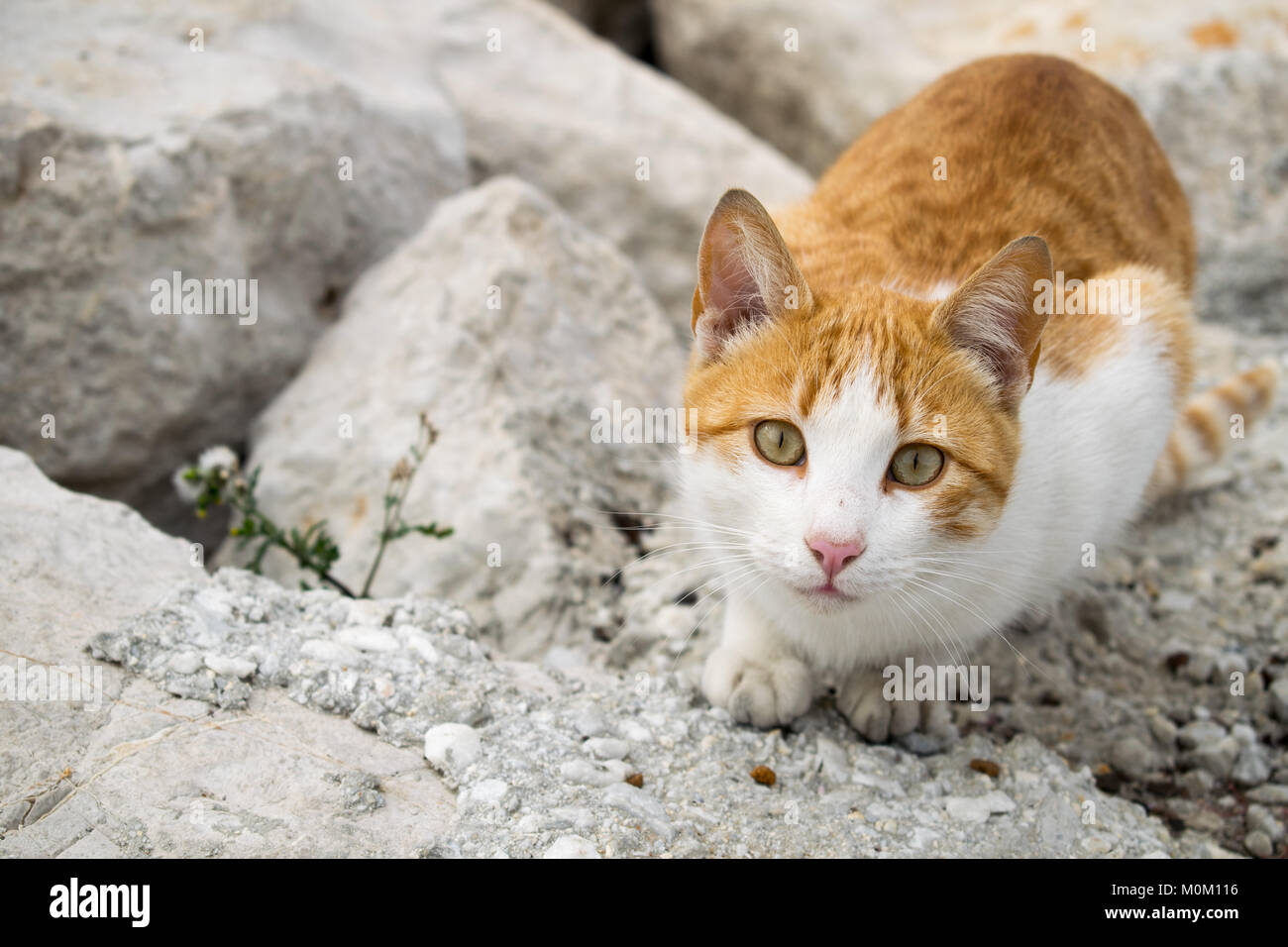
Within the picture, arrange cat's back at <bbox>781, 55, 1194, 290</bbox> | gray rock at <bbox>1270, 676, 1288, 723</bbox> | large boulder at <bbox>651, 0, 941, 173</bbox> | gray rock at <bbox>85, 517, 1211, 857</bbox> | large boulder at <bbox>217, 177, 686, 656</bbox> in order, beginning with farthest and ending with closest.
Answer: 1. large boulder at <bbox>651, 0, 941, 173</bbox>
2. large boulder at <bbox>217, 177, 686, 656</bbox>
3. gray rock at <bbox>1270, 676, 1288, 723</bbox>
4. cat's back at <bbox>781, 55, 1194, 290</bbox>
5. gray rock at <bbox>85, 517, 1211, 857</bbox>

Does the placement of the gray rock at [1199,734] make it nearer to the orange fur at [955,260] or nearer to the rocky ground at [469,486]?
the rocky ground at [469,486]

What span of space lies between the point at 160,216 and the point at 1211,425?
414cm

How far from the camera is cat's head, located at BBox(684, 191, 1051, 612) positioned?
226 cm

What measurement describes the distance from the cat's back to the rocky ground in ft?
3.31


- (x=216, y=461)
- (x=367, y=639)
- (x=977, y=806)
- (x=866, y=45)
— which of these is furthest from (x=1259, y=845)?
(x=866, y=45)

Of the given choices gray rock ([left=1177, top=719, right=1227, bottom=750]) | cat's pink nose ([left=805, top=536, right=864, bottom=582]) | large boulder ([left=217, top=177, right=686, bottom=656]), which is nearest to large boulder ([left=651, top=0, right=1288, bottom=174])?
large boulder ([left=217, top=177, right=686, bottom=656])

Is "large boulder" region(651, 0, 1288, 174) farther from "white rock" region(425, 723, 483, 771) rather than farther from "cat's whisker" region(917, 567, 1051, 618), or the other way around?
"white rock" region(425, 723, 483, 771)

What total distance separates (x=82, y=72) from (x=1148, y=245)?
3.93m

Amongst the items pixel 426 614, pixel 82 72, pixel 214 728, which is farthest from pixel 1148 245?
pixel 82 72

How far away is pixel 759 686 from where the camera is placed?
2773mm

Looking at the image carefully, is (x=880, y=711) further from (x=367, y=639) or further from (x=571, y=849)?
(x=367, y=639)

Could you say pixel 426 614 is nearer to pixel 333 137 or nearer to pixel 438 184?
pixel 333 137

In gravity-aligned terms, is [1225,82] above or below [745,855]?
above

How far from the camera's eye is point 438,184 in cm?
509
